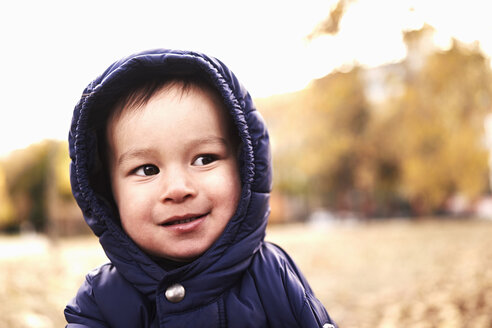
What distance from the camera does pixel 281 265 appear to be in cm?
161

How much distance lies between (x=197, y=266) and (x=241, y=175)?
1.13 ft

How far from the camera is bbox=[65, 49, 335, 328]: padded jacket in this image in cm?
146

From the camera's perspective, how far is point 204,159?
150 cm

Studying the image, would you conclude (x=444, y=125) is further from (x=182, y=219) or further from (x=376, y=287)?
(x=182, y=219)

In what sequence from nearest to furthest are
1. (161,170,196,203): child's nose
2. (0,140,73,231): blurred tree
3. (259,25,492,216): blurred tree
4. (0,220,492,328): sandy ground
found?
(161,170,196,203): child's nose → (0,220,492,328): sandy ground → (259,25,492,216): blurred tree → (0,140,73,231): blurred tree

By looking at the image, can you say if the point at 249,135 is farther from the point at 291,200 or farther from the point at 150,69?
the point at 291,200

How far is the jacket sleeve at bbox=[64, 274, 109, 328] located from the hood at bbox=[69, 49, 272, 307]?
0.45ft

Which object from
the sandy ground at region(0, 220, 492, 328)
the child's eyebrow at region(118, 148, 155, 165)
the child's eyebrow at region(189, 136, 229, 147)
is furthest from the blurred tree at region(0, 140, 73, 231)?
the child's eyebrow at region(189, 136, 229, 147)

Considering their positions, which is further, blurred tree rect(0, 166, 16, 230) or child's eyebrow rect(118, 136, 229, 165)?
blurred tree rect(0, 166, 16, 230)

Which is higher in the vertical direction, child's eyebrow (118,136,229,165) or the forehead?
the forehead

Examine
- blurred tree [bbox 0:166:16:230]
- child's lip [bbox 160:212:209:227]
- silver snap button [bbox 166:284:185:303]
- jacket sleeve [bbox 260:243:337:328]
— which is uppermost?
child's lip [bbox 160:212:209:227]

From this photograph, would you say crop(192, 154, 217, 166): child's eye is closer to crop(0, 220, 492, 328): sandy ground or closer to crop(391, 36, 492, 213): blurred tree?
crop(0, 220, 492, 328): sandy ground

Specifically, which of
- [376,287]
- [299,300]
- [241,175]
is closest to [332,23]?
[376,287]

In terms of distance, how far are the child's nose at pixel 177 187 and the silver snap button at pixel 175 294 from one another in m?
0.28
